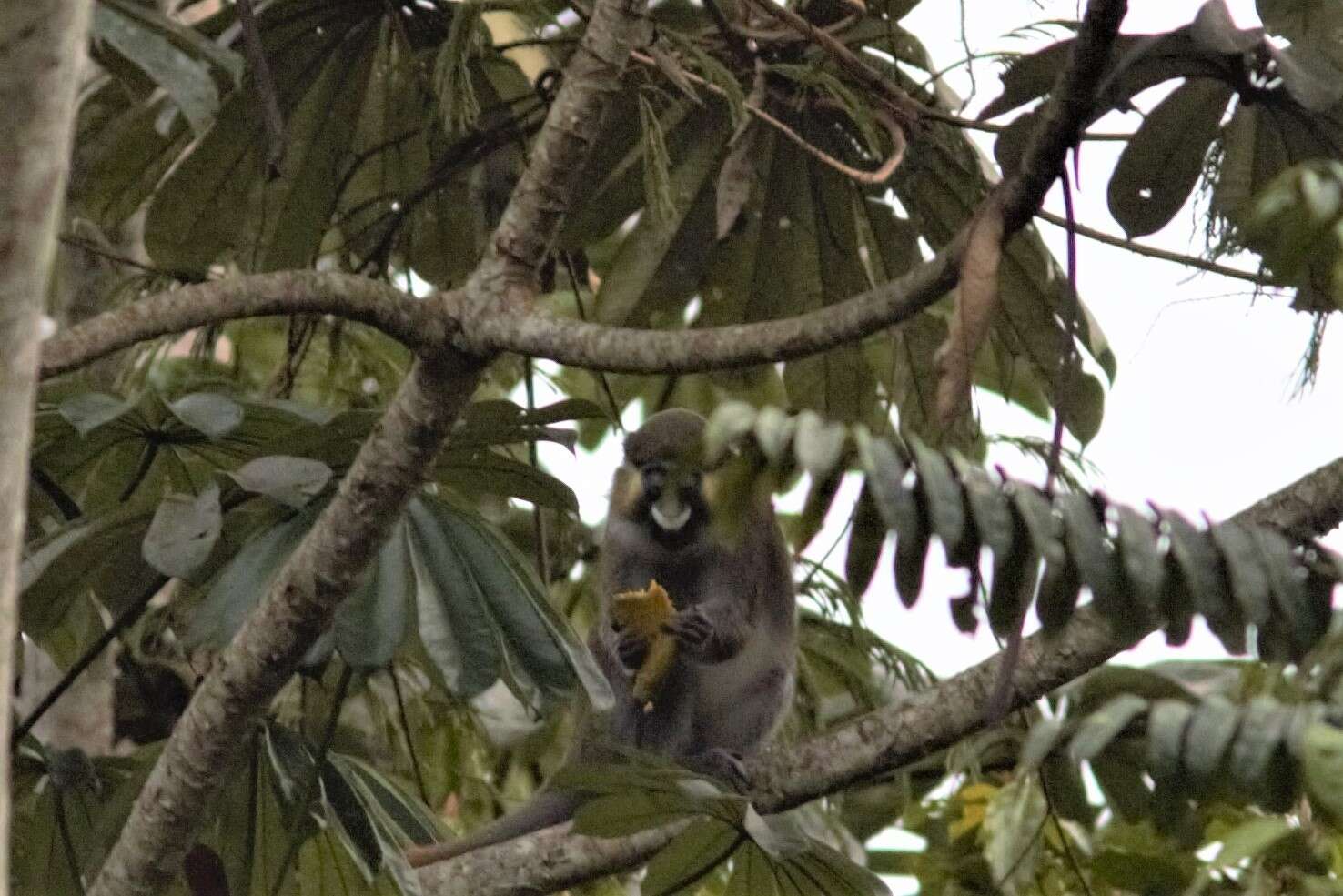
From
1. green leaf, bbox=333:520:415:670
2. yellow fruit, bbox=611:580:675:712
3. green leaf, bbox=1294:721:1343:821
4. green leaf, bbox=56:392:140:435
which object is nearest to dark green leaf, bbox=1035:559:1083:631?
green leaf, bbox=1294:721:1343:821

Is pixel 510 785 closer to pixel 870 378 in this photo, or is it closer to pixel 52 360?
pixel 870 378

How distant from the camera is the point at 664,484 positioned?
412cm

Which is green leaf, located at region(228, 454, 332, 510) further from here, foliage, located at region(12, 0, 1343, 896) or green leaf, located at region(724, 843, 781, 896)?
green leaf, located at region(724, 843, 781, 896)

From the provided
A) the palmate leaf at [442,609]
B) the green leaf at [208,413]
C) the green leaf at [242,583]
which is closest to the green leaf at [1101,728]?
the palmate leaf at [442,609]

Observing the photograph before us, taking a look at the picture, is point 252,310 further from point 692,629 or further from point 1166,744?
point 692,629

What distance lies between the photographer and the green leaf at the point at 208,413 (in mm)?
2889

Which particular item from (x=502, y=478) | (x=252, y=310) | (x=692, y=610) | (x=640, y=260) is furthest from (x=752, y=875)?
(x=640, y=260)

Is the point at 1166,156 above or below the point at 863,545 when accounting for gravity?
above

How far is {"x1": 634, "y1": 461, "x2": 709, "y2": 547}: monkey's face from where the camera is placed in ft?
13.6

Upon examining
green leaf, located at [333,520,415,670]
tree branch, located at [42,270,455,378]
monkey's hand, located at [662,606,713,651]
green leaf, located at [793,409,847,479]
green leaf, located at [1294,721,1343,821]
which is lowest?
green leaf, located at [1294,721,1343,821]

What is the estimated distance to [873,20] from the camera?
3.58 metres

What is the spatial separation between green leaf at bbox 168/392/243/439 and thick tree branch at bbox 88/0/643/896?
250mm

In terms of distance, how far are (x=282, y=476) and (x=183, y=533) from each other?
158 mm

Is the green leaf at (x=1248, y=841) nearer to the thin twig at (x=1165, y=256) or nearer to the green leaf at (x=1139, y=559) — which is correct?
the green leaf at (x=1139, y=559)
